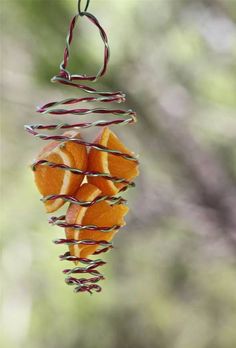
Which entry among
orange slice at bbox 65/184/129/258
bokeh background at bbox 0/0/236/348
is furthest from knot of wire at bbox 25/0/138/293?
bokeh background at bbox 0/0/236/348

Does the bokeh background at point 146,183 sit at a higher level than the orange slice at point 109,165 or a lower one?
higher

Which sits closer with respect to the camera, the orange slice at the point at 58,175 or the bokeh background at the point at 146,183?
the orange slice at the point at 58,175

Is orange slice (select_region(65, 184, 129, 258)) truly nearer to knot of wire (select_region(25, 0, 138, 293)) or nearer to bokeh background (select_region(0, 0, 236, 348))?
knot of wire (select_region(25, 0, 138, 293))

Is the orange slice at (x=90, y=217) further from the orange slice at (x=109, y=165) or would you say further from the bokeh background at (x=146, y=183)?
the bokeh background at (x=146, y=183)

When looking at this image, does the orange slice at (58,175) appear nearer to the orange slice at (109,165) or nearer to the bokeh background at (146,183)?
the orange slice at (109,165)

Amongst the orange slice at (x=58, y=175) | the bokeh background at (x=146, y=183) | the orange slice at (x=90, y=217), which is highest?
the bokeh background at (x=146, y=183)

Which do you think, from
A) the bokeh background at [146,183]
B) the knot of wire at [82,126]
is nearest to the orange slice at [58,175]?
the knot of wire at [82,126]
